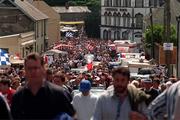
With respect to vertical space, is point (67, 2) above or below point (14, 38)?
above

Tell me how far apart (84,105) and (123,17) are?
116 metres

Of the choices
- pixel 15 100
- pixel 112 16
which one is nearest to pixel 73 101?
pixel 15 100

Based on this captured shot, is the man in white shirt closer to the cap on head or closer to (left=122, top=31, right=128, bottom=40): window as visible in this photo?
the cap on head

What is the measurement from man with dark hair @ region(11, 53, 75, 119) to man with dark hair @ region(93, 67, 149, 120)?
92 centimetres

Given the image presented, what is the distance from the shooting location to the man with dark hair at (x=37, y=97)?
6160mm

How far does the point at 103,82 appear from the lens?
2616cm

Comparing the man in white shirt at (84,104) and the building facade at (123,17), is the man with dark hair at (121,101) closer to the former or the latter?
the man in white shirt at (84,104)

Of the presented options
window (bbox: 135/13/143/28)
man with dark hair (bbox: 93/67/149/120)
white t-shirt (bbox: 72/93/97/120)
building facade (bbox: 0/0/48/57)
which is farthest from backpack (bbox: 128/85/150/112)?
window (bbox: 135/13/143/28)

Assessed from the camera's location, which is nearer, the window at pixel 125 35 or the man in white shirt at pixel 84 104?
the man in white shirt at pixel 84 104

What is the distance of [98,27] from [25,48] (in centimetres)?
7019

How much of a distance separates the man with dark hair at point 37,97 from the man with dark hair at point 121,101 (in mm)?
920

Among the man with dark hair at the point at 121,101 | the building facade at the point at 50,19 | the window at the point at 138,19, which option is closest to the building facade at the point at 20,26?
the building facade at the point at 50,19

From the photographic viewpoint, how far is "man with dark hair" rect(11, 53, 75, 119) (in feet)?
20.2

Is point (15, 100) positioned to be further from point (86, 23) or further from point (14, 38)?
point (86, 23)
